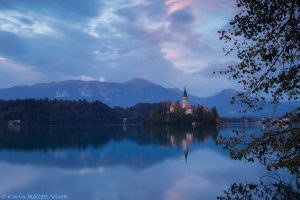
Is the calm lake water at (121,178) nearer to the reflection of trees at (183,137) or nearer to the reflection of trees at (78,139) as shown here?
the reflection of trees at (183,137)

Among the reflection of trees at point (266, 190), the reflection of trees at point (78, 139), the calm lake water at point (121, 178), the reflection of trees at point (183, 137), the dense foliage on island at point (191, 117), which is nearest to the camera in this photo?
the reflection of trees at point (266, 190)

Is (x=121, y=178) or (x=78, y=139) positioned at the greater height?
(x=78, y=139)

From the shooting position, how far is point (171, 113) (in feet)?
650

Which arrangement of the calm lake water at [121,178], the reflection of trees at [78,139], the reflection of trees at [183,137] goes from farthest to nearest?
1. the reflection of trees at [78,139]
2. the reflection of trees at [183,137]
3. the calm lake water at [121,178]

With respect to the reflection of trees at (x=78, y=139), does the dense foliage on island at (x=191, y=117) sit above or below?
above

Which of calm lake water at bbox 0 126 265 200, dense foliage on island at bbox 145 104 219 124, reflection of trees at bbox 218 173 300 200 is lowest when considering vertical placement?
calm lake water at bbox 0 126 265 200

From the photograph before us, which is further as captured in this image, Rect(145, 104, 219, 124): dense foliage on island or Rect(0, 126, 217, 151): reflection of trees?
Rect(145, 104, 219, 124): dense foliage on island

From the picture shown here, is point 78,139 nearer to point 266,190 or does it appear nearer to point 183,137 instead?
point 183,137

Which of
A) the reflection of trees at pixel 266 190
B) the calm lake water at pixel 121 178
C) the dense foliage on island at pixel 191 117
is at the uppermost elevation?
the dense foliage on island at pixel 191 117

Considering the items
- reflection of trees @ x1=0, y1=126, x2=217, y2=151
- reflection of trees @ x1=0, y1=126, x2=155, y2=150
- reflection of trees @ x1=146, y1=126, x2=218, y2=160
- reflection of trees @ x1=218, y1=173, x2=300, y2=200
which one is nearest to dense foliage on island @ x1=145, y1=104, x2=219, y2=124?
reflection of trees @ x1=0, y1=126, x2=217, y2=151

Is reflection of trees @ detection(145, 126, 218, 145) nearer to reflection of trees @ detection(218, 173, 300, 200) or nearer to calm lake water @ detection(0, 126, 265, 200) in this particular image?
calm lake water @ detection(0, 126, 265, 200)

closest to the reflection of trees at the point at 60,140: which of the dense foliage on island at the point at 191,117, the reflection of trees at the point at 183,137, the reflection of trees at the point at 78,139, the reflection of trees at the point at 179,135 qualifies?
the reflection of trees at the point at 78,139

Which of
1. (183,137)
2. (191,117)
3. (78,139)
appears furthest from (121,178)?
(191,117)

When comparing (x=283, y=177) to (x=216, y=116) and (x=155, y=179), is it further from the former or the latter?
(x=216, y=116)
